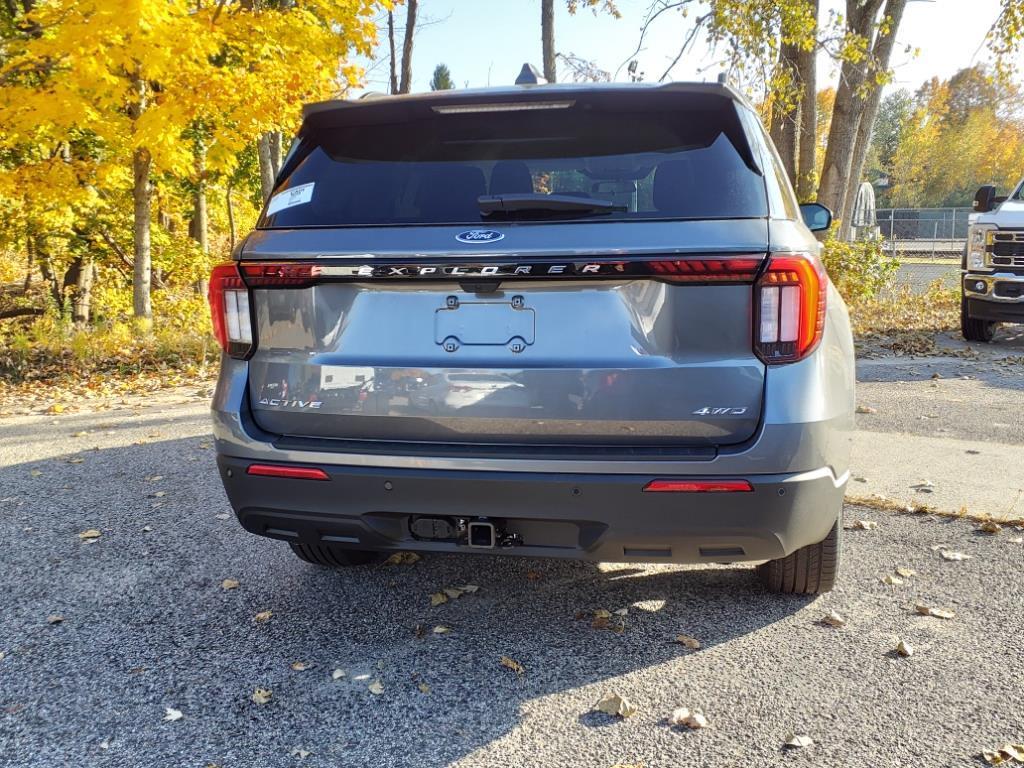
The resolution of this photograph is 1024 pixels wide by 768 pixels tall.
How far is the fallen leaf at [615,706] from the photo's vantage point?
8.95 feet

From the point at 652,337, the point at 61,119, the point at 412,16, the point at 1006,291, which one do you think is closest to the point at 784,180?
the point at 652,337

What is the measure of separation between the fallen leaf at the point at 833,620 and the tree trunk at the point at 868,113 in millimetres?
11774

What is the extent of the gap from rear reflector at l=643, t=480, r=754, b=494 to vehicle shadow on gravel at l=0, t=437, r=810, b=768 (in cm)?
76

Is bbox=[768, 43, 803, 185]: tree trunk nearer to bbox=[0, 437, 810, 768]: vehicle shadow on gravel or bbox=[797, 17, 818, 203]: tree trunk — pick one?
bbox=[797, 17, 818, 203]: tree trunk

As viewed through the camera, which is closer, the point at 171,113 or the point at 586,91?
the point at 586,91

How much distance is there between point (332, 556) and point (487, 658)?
107 cm

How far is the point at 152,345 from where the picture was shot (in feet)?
35.2

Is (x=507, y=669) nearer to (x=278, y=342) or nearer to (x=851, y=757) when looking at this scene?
(x=851, y=757)

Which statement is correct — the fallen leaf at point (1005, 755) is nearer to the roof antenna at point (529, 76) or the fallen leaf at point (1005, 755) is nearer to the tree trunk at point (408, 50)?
the roof antenna at point (529, 76)

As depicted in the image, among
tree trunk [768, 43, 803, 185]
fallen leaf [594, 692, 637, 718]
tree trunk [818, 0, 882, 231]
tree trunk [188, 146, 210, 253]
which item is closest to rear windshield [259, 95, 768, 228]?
fallen leaf [594, 692, 637, 718]

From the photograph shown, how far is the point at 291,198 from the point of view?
9.93 feet

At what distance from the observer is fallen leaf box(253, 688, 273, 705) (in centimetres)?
284

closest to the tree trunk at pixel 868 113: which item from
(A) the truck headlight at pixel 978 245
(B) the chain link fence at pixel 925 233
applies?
(A) the truck headlight at pixel 978 245

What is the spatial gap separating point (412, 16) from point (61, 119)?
1680 centimetres
